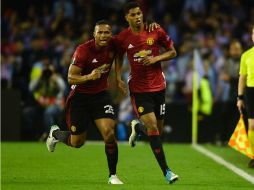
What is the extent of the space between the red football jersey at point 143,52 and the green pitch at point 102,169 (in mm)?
1271

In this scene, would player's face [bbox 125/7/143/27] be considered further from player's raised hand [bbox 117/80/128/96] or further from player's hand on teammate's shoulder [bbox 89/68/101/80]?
player's hand on teammate's shoulder [bbox 89/68/101/80]

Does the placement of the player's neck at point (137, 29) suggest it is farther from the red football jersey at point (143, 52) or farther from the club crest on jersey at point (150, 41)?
the club crest on jersey at point (150, 41)

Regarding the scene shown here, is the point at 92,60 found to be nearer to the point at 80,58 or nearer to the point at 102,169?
the point at 80,58

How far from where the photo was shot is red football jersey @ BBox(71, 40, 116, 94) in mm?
10531

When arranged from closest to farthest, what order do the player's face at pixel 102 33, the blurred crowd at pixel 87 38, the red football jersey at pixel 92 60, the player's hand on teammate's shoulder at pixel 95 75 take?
the player's hand on teammate's shoulder at pixel 95 75, the player's face at pixel 102 33, the red football jersey at pixel 92 60, the blurred crowd at pixel 87 38

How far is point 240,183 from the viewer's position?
10641 mm

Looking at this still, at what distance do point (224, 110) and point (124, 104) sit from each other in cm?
254

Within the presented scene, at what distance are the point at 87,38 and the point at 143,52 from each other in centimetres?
1049

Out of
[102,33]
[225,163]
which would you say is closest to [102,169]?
[225,163]

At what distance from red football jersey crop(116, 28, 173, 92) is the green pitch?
4.17 ft

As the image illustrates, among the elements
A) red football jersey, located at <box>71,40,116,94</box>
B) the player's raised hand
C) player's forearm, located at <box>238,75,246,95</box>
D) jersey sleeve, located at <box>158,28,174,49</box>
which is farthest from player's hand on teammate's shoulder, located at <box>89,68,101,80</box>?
player's forearm, located at <box>238,75,246,95</box>

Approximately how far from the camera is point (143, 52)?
10.8m

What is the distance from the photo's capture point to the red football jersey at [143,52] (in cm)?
1083

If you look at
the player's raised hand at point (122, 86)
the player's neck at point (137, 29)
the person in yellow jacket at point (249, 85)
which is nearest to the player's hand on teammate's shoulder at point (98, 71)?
the player's raised hand at point (122, 86)
